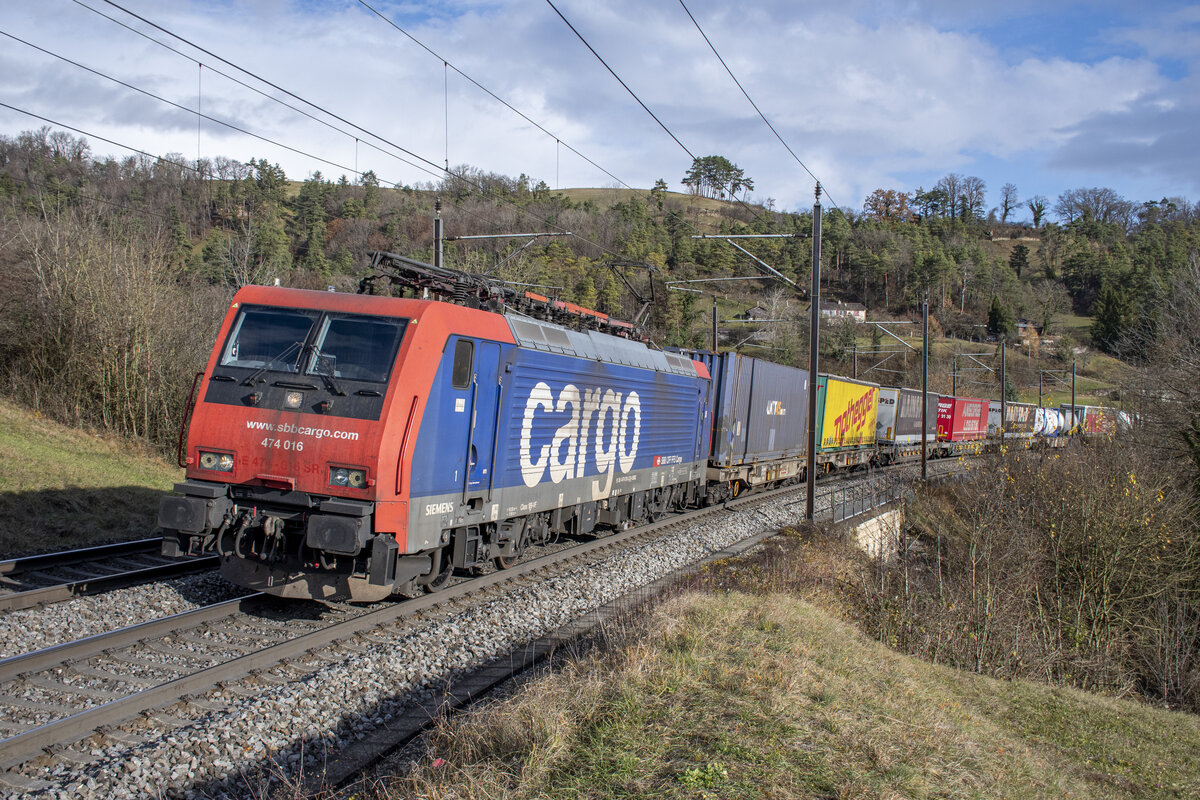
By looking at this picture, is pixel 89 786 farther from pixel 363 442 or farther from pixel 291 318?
pixel 291 318

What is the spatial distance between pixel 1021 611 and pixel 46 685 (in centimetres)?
1147

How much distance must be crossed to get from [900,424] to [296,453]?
32663 mm

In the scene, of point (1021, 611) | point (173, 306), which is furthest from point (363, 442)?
point (173, 306)

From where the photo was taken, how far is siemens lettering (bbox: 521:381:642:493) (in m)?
9.67

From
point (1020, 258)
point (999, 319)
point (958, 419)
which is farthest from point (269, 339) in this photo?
point (1020, 258)

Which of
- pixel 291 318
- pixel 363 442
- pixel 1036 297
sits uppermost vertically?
pixel 1036 297

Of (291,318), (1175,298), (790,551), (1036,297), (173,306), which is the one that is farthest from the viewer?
(1036,297)

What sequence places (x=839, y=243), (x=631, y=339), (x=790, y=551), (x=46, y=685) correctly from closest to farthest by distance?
1. (x=46, y=685)
2. (x=790, y=551)
3. (x=631, y=339)
4. (x=839, y=243)

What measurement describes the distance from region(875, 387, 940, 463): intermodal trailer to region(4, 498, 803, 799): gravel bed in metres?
26.4

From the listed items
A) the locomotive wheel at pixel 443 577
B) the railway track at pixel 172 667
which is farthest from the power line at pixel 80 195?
the railway track at pixel 172 667

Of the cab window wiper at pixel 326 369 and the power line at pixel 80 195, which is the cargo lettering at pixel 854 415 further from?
the power line at pixel 80 195

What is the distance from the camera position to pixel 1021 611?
11.1m

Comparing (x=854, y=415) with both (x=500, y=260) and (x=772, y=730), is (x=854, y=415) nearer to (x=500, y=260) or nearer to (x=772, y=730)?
(x=500, y=260)

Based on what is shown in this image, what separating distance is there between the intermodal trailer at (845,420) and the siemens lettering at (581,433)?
37.8 ft
